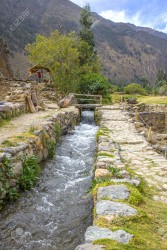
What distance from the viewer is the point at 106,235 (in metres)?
3.04

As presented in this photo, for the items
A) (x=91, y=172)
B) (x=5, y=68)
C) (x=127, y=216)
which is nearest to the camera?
(x=127, y=216)

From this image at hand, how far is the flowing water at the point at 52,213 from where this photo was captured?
12.5 ft

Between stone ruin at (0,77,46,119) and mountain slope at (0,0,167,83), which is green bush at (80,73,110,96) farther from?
mountain slope at (0,0,167,83)

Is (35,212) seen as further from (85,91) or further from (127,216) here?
(85,91)

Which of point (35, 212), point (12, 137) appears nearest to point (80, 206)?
point (35, 212)

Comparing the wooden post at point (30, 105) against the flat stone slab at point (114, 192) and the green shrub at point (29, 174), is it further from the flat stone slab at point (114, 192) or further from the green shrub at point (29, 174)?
the flat stone slab at point (114, 192)

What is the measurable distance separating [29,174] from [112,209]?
8.39ft

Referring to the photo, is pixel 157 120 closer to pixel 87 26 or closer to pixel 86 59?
pixel 86 59

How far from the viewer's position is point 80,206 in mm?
4855

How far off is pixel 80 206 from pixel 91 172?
6.03ft

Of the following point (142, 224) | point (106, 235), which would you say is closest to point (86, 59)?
point (142, 224)

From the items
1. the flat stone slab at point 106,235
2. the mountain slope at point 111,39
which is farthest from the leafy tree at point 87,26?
the mountain slope at point 111,39

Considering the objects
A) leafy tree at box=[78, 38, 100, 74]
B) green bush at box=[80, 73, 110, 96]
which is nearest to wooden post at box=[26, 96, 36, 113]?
green bush at box=[80, 73, 110, 96]

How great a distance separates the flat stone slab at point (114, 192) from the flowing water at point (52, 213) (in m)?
0.49
